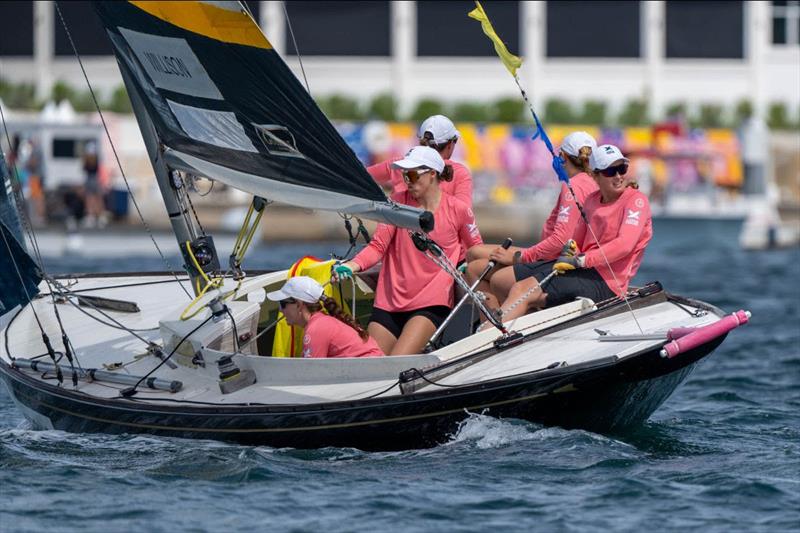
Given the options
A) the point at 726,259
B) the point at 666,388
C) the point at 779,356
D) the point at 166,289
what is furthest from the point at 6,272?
the point at 726,259

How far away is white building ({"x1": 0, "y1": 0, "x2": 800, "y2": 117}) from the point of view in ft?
140

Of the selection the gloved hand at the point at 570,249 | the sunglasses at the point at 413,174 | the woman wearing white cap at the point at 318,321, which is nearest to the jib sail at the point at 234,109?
the sunglasses at the point at 413,174

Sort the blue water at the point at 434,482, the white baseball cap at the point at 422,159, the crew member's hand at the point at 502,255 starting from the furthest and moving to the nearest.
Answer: the crew member's hand at the point at 502,255, the white baseball cap at the point at 422,159, the blue water at the point at 434,482

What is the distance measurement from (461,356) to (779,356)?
23.3 ft

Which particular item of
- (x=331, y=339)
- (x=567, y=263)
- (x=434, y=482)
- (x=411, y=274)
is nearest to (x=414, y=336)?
(x=411, y=274)

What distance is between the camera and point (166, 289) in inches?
530

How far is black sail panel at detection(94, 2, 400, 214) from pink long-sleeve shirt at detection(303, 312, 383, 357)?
2.45ft

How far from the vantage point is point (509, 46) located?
4344cm

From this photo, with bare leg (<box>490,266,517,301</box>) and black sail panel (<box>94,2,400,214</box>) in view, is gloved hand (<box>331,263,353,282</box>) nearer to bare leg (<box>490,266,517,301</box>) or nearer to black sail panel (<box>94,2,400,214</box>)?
black sail panel (<box>94,2,400,214</box>)

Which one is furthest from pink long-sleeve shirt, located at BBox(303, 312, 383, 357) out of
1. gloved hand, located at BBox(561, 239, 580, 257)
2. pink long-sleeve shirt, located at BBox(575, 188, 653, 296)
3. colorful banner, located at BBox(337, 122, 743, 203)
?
colorful banner, located at BBox(337, 122, 743, 203)

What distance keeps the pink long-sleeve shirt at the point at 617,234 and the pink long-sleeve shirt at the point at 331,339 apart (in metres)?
1.72

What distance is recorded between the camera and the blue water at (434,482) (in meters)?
8.38

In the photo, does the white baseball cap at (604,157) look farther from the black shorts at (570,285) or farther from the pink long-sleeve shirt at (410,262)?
the pink long-sleeve shirt at (410,262)

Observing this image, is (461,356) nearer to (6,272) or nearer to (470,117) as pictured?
(6,272)
